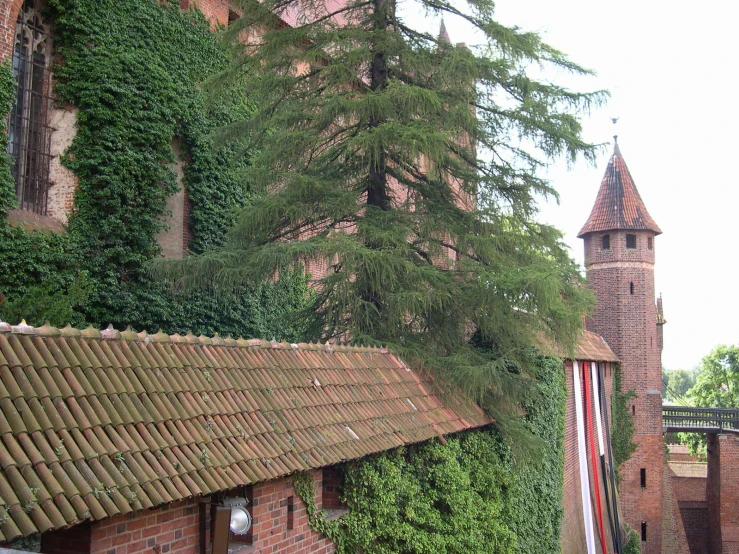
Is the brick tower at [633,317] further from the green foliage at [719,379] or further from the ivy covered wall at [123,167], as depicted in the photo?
the green foliage at [719,379]

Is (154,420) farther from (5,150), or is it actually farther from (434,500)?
(5,150)

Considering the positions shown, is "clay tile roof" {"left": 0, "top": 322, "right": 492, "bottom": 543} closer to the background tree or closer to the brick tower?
the brick tower

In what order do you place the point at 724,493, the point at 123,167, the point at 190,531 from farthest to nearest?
the point at 724,493 < the point at 123,167 < the point at 190,531

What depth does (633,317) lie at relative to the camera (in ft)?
86.9

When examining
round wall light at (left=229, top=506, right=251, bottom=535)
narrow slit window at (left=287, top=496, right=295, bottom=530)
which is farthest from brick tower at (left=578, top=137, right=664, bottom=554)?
round wall light at (left=229, top=506, right=251, bottom=535)

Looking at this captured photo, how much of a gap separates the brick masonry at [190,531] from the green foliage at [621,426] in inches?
803

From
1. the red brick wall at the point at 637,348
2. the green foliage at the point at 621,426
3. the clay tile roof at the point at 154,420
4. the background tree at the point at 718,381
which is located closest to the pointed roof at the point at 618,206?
the red brick wall at the point at 637,348

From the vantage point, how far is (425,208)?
10.5 m

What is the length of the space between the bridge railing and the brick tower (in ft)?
10.1

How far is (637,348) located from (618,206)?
16.4 feet

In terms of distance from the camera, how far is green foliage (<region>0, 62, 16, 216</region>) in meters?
10.3

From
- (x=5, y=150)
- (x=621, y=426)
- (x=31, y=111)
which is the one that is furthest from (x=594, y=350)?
(x=5, y=150)

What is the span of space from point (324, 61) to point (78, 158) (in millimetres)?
4020

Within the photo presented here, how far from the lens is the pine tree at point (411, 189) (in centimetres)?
934
